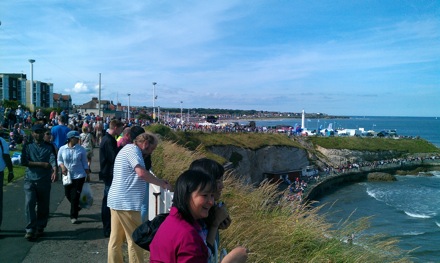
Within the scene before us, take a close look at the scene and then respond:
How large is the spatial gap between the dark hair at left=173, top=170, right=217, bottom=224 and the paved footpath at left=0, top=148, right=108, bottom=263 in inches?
134

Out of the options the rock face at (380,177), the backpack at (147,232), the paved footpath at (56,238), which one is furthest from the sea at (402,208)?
the backpack at (147,232)

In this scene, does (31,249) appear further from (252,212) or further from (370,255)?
(370,255)

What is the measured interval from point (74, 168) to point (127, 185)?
2.85 m

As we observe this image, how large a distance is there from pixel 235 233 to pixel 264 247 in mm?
408

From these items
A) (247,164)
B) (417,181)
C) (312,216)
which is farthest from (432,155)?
(312,216)

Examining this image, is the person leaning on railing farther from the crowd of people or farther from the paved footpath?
the paved footpath

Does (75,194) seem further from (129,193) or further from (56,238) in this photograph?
(129,193)

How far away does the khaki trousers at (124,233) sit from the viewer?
12.9 ft

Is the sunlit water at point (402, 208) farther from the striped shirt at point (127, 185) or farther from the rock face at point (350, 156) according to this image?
the striped shirt at point (127, 185)

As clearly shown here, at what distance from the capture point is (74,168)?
6289 mm

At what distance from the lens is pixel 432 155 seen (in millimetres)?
71125

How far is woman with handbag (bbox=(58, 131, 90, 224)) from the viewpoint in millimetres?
6258

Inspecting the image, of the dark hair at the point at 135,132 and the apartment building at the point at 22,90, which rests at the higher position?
the apartment building at the point at 22,90

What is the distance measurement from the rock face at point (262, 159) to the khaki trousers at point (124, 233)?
28939 millimetres
